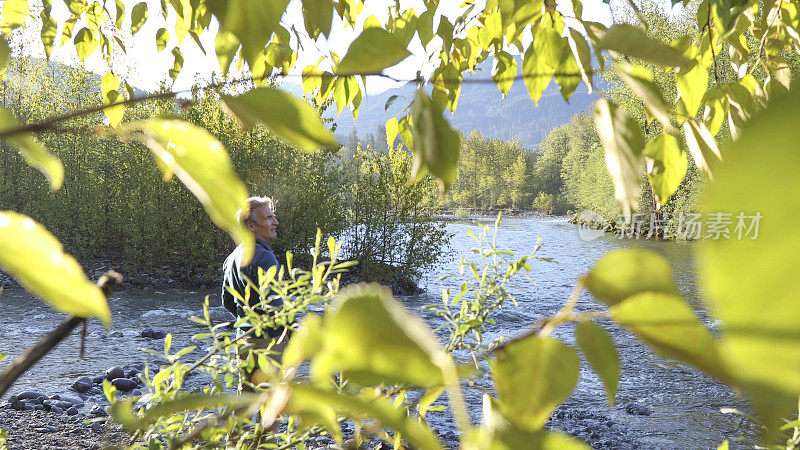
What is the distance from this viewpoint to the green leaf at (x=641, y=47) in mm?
222

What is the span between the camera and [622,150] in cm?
21

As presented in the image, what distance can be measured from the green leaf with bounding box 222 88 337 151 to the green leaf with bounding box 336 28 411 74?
A: 0.16 ft

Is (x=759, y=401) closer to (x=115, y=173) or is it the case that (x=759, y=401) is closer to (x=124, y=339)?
(x=124, y=339)

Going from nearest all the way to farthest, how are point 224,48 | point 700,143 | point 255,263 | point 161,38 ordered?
1. point 700,143
2. point 224,48
3. point 161,38
4. point 255,263

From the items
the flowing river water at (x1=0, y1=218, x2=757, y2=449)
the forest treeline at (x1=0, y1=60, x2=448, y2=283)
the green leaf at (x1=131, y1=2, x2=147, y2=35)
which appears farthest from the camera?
the forest treeline at (x1=0, y1=60, x2=448, y2=283)

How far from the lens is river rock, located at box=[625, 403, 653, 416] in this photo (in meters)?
4.28

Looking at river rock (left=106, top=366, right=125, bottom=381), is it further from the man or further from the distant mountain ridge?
the distant mountain ridge

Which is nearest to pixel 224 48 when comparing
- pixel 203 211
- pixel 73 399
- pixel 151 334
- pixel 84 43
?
pixel 84 43

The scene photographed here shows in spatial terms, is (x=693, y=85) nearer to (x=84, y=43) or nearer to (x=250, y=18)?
(x=250, y=18)

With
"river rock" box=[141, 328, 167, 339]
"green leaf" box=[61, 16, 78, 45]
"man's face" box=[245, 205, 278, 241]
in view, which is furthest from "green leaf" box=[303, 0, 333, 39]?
"river rock" box=[141, 328, 167, 339]

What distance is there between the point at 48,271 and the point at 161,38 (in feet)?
3.56

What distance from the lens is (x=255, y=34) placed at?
8.0 inches

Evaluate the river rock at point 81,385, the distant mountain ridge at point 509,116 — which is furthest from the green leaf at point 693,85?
the distant mountain ridge at point 509,116

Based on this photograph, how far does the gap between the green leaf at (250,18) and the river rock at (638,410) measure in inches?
187
